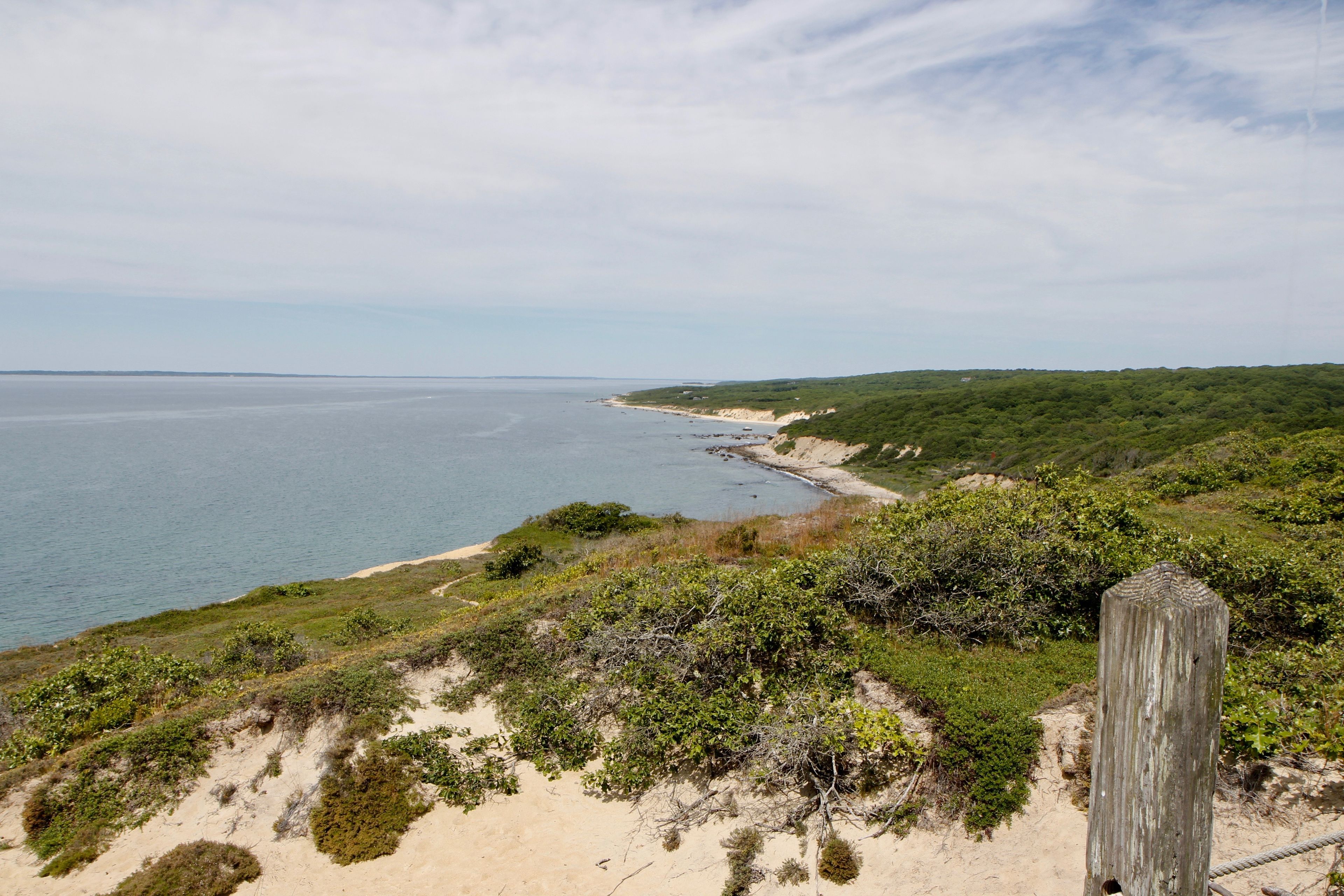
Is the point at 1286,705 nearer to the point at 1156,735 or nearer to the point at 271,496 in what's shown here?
the point at 1156,735

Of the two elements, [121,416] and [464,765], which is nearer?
[464,765]

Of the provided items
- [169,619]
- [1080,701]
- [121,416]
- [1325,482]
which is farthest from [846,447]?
[121,416]

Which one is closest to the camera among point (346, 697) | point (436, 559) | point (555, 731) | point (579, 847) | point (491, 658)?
point (579, 847)

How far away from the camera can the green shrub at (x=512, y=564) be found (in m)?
24.0

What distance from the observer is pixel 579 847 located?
8.48 meters

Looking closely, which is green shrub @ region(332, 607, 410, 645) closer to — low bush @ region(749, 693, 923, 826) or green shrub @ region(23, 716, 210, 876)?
green shrub @ region(23, 716, 210, 876)

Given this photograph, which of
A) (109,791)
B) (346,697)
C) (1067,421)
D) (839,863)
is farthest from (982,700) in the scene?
(1067,421)

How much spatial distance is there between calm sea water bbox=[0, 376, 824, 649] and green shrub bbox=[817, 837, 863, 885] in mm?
27288

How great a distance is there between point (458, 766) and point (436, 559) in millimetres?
24379

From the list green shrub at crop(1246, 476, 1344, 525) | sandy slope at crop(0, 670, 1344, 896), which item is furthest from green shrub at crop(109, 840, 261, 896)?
green shrub at crop(1246, 476, 1344, 525)

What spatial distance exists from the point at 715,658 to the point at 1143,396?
230 ft

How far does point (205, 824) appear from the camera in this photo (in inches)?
356

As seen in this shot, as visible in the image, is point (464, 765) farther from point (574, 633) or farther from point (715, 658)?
point (715, 658)

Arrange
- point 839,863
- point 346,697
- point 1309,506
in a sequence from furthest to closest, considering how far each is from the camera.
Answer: point 1309,506
point 346,697
point 839,863
